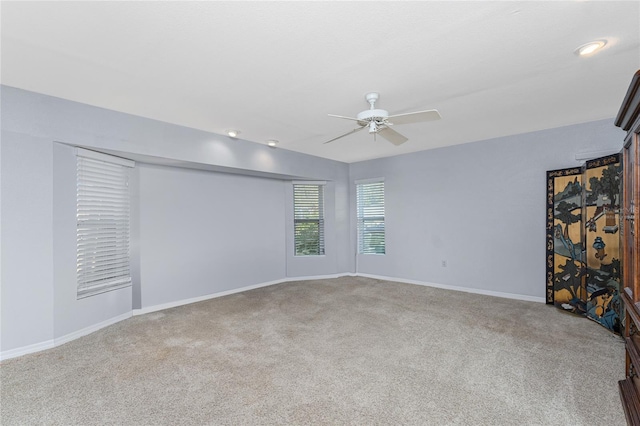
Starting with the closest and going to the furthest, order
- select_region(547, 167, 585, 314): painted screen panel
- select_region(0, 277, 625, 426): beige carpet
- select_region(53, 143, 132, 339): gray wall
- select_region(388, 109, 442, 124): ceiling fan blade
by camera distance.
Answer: select_region(0, 277, 625, 426): beige carpet → select_region(388, 109, 442, 124): ceiling fan blade → select_region(53, 143, 132, 339): gray wall → select_region(547, 167, 585, 314): painted screen panel

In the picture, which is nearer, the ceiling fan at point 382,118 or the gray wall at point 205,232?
the ceiling fan at point 382,118

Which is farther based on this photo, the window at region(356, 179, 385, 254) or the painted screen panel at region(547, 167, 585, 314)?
the window at region(356, 179, 385, 254)

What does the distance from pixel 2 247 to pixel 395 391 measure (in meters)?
3.59

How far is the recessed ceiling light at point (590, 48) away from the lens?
2121 millimetres

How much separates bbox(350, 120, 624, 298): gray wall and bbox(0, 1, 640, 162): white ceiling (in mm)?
723

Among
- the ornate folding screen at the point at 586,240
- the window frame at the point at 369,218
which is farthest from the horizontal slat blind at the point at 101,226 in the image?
the ornate folding screen at the point at 586,240

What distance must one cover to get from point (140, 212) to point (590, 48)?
492cm

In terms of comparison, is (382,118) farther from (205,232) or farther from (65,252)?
(65,252)

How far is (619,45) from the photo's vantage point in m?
2.16

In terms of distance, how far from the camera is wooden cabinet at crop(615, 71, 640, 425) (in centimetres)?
159

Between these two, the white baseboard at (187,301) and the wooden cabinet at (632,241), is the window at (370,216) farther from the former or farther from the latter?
the wooden cabinet at (632,241)

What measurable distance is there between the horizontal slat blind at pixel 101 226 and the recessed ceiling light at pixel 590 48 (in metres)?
4.72

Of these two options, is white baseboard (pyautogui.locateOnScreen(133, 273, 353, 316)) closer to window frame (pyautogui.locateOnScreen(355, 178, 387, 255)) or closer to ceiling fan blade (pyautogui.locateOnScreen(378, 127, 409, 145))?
window frame (pyautogui.locateOnScreen(355, 178, 387, 255))

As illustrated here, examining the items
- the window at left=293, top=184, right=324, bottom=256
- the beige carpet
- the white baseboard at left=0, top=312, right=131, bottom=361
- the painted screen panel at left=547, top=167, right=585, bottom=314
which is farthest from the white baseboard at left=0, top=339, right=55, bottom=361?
the painted screen panel at left=547, top=167, right=585, bottom=314
